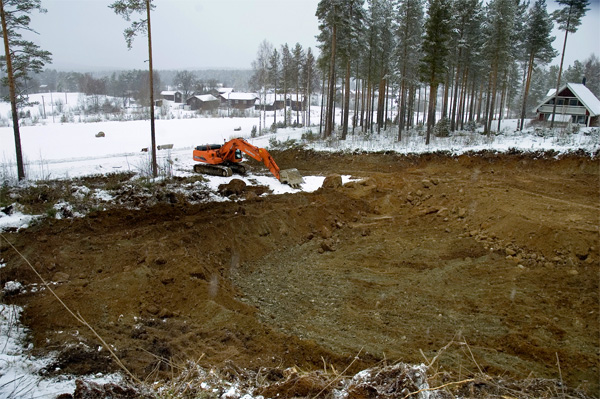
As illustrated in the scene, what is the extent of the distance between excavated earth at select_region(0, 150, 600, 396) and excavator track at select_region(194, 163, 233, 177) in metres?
3.33

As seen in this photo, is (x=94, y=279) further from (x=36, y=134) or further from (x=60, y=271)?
(x=36, y=134)

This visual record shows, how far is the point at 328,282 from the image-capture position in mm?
9422

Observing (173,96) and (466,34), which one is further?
(173,96)

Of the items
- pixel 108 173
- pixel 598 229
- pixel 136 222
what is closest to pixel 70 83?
pixel 108 173

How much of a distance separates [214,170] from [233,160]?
1015 millimetres

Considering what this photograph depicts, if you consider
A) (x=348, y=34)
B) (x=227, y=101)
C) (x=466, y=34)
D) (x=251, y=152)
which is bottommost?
(x=251, y=152)

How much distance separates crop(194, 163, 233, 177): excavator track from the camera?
1788cm

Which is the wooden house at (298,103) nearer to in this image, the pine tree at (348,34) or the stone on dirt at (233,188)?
the pine tree at (348,34)

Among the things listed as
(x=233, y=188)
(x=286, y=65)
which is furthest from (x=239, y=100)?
(x=233, y=188)

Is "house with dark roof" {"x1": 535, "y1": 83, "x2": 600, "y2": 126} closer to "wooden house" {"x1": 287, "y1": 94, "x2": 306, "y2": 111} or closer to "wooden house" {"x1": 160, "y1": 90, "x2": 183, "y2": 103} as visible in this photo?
"wooden house" {"x1": 287, "y1": 94, "x2": 306, "y2": 111}

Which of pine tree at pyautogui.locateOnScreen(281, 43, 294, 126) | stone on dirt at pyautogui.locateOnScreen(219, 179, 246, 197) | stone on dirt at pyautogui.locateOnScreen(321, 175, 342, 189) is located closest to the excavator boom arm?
stone on dirt at pyautogui.locateOnScreen(219, 179, 246, 197)

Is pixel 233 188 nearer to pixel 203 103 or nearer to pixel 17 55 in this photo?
pixel 17 55

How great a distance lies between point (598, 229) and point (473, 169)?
1022 cm

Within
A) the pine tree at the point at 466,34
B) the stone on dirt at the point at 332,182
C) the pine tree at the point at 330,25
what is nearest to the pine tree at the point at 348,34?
the pine tree at the point at 330,25
